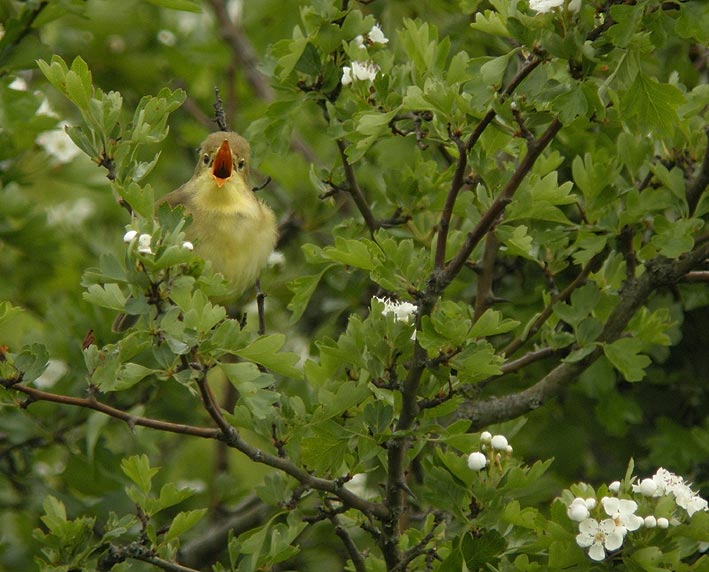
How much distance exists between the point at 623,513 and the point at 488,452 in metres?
0.36

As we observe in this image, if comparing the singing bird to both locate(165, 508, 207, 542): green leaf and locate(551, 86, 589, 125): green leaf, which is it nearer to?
locate(165, 508, 207, 542): green leaf

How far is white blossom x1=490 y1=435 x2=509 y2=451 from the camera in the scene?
2.61m

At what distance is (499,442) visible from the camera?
2.61 metres

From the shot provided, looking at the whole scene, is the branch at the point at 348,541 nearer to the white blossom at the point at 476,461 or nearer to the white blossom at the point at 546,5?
the white blossom at the point at 476,461

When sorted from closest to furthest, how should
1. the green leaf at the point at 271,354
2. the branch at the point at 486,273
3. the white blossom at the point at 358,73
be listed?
1. the green leaf at the point at 271,354
2. the white blossom at the point at 358,73
3. the branch at the point at 486,273

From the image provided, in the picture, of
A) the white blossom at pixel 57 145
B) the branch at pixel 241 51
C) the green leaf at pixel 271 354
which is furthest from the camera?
the branch at pixel 241 51

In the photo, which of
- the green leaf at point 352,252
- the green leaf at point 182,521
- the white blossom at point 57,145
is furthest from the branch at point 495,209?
the white blossom at point 57,145

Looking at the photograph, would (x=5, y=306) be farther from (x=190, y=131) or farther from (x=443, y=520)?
(x=190, y=131)

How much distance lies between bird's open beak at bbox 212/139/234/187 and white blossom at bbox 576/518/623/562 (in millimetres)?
1879

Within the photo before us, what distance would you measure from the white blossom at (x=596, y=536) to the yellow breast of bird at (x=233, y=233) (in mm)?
1610

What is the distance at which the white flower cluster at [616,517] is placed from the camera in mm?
2395

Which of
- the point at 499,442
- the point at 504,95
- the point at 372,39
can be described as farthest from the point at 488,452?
the point at 372,39

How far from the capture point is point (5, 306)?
2.56 meters

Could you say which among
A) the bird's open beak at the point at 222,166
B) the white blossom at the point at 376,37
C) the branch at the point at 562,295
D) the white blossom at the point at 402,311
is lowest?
the bird's open beak at the point at 222,166
